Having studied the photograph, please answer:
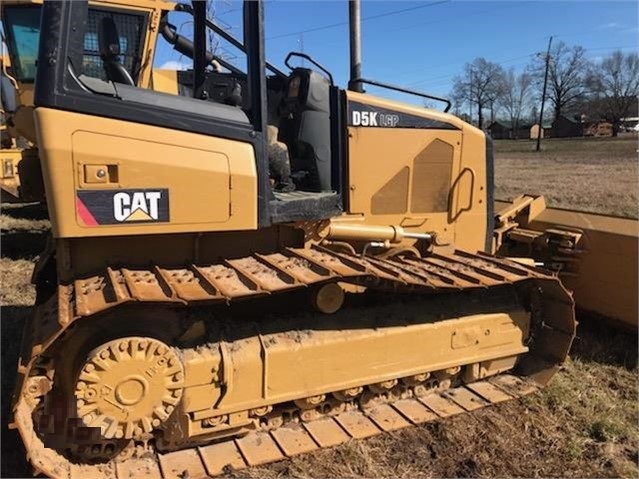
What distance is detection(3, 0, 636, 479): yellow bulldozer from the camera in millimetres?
2889

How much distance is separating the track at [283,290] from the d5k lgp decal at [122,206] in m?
0.32

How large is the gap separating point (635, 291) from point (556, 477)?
2.11m

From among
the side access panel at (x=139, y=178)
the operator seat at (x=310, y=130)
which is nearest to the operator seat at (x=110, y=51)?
the side access panel at (x=139, y=178)

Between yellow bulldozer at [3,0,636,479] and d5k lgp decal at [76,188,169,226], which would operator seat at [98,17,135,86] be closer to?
yellow bulldozer at [3,0,636,479]

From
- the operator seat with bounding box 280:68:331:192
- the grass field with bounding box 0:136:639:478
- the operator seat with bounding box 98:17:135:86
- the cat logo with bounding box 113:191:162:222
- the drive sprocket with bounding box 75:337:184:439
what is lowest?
the grass field with bounding box 0:136:639:478

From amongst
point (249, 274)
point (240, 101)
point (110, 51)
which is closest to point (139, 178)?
point (249, 274)

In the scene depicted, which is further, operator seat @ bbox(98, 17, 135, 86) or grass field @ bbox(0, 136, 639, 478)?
grass field @ bbox(0, 136, 639, 478)

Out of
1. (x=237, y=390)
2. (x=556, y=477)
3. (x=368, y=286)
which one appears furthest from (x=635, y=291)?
(x=237, y=390)

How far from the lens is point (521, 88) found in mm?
84250

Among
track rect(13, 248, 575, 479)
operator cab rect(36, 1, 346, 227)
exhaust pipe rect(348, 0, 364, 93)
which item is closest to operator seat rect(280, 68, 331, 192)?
operator cab rect(36, 1, 346, 227)

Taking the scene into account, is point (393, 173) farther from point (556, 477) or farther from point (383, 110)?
point (556, 477)

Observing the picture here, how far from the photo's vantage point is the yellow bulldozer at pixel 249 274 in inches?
114

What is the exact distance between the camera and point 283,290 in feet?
10.1

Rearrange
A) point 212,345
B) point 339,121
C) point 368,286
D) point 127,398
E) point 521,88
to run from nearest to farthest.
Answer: point 127,398, point 212,345, point 368,286, point 339,121, point 521,88
